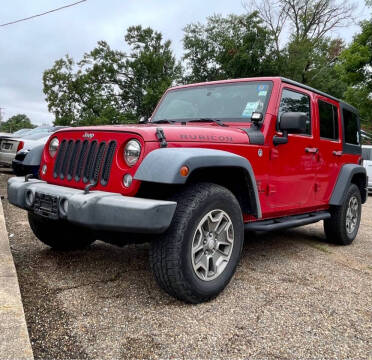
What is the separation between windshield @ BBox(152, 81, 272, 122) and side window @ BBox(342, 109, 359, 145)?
193 cm

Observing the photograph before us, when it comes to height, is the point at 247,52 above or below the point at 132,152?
above

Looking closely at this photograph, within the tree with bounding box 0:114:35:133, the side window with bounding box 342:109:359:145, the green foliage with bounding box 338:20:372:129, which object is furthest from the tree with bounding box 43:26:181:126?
the tree with bounding box 0:114:35:133

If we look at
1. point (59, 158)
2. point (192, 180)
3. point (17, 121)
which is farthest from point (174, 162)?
point (17, 121)

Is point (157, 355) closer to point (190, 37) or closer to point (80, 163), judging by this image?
point (80, 163)

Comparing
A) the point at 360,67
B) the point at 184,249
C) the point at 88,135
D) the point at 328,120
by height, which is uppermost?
the point at 360,67

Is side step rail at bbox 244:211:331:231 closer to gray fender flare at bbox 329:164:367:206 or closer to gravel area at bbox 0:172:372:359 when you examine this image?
gray fender flare at bbox 329:164:367:206

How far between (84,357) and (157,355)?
37 centimetres

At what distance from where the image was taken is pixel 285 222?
3.57 metres

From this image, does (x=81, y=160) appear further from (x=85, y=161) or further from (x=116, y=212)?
(x=116, y=212)

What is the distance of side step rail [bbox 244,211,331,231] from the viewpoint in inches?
127

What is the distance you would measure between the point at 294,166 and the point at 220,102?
3.12ft

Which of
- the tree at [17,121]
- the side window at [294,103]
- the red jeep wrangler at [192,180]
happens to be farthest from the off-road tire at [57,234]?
the tree at [17,121]

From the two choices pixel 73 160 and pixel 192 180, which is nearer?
pixel 192 180

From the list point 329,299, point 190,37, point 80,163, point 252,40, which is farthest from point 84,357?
point 190,37
